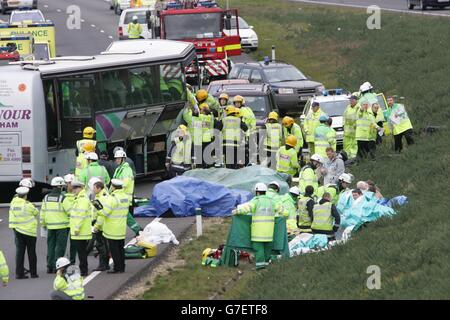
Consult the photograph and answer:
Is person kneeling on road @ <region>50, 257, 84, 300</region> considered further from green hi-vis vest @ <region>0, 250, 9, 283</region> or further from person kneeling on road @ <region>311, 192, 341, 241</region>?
person kneeling on road @ <region>311, 192, 341, 241</region>

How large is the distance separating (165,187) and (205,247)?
11.4 ft

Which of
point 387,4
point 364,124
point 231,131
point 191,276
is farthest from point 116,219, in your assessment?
point 387,4

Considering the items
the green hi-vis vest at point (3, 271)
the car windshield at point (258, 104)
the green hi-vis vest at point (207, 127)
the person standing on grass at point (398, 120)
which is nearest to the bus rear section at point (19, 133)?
the green hi-vis vest at point (207, 127)

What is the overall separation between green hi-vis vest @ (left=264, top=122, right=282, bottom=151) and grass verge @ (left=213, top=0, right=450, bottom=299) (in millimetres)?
1830

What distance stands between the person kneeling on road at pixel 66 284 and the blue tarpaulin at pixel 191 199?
9.45m

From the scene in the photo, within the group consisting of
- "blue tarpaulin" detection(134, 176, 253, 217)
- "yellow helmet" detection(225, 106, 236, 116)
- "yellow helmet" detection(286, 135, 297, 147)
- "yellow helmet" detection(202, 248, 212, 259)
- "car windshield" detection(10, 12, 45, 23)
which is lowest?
"car windshield" detection(10, 12, 45, 23)

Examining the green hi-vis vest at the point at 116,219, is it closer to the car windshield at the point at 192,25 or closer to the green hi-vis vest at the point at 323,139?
the green hi-vis vest at the point at 323,139

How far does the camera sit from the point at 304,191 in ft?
85.1

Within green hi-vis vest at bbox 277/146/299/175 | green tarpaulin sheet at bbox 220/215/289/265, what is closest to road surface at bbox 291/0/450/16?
green hi-vis vest at bbox 277/146/299/175

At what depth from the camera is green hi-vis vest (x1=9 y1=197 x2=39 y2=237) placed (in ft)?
75.0

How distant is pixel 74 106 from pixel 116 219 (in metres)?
8.99

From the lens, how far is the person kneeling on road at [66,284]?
18.6 metres

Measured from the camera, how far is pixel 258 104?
36594 mm

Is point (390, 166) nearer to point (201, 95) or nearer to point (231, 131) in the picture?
point (231, 131)
